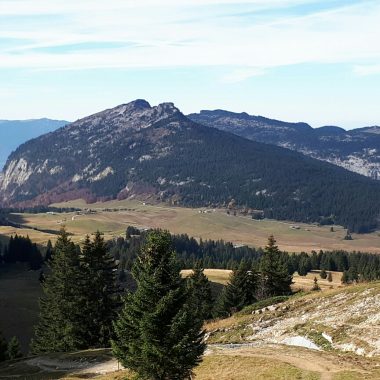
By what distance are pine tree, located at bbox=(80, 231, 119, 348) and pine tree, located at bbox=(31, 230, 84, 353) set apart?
2.83 feet

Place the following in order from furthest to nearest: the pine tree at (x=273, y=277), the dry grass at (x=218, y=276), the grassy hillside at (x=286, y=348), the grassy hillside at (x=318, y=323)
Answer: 1. the dry grass at (x=218, y=276)
2. the pine tree at (x=273, y=277)
3. the grassy hillside at (x=318, y=323)
4. the grassy hillside at (x=286, y=348)

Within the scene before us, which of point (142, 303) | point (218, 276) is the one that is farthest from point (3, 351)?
point (218, 276)

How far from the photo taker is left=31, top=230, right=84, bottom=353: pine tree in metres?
61.8

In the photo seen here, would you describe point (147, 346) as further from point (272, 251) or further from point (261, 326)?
point (272, 251)

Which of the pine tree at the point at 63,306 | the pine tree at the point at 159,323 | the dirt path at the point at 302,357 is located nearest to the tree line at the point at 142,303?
the pine tree at the point at 159,323

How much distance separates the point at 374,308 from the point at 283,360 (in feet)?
48.1

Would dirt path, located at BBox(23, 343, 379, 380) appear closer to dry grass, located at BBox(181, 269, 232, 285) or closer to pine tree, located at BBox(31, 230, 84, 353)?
pine tree, located at BBox(31, 230, 84, 353)

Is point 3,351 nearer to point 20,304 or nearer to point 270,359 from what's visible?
point 270,359

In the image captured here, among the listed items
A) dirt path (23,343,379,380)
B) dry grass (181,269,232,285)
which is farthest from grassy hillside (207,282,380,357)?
dry grass (181,269,232,285)

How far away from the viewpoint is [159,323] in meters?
32.0

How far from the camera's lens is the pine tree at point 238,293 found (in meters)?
85.3

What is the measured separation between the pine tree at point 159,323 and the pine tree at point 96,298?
28.7 meters

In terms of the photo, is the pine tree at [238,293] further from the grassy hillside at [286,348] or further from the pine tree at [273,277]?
the grassy hillside at [286,348]

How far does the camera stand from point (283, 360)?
42094 mm
